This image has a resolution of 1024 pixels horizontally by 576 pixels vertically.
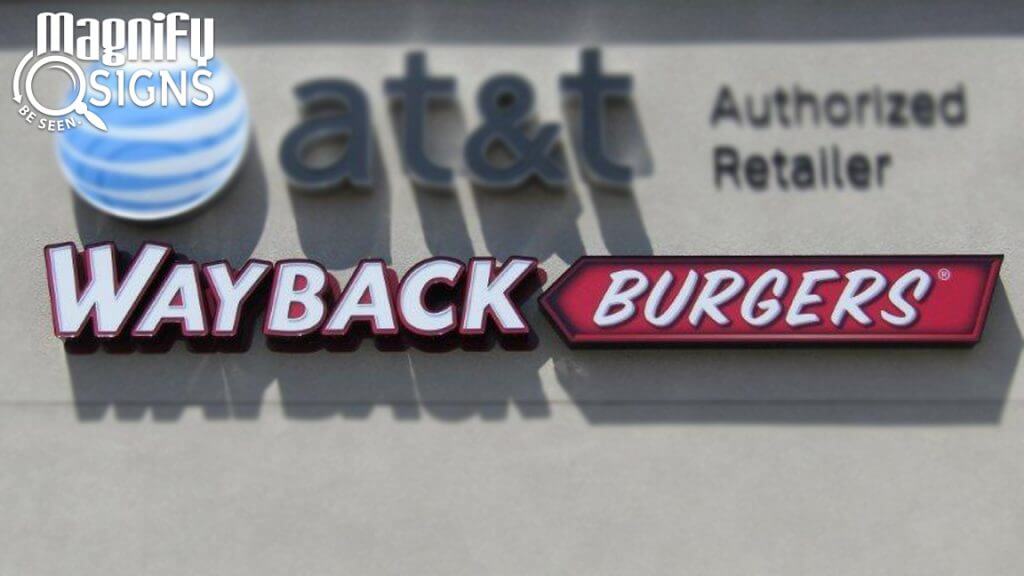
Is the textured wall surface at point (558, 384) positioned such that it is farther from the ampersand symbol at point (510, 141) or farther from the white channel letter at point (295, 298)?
the white channel letter at point (295, 298)

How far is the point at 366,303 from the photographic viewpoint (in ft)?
37.8

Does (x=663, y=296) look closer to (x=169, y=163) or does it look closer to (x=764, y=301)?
(x=764, y=301)

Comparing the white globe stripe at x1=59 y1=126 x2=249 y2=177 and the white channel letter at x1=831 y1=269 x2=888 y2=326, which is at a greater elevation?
the white globe stripe at x1=59 y1=126 x2=249 y2=177

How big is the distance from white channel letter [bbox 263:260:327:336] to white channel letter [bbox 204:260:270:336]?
0.18m

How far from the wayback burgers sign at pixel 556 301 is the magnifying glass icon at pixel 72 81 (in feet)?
5.28

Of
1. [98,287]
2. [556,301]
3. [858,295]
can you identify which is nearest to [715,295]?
[858,295]

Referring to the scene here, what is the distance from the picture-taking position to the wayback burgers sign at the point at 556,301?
1138 centimetres

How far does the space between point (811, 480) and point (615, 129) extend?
3.62m

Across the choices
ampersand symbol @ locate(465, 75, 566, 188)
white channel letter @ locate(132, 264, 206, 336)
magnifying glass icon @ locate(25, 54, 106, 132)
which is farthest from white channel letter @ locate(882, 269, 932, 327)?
magnifying glass icon @ locate(25, 54, 106, 132)

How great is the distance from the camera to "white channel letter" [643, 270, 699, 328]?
11.4 metres

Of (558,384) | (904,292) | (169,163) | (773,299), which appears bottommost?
(558,384)

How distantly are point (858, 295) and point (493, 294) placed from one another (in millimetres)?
3151

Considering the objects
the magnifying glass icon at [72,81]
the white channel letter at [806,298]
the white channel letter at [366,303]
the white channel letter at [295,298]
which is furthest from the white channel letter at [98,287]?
the white channel letter at [806,298]

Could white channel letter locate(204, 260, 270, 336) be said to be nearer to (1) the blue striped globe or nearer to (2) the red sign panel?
(1) the blue striped globe
